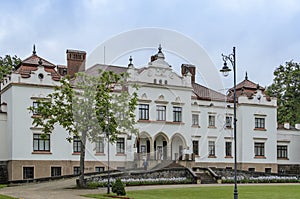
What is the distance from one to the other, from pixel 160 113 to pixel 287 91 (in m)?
20.2

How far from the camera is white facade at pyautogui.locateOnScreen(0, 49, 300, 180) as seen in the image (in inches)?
1577

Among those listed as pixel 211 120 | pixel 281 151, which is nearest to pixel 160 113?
pixel 211 120

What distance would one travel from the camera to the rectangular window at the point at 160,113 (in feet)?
150

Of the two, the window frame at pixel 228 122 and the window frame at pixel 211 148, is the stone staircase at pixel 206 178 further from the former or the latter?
the window frame at pixel 228 122

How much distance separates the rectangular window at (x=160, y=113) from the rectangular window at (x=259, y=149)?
420 inches

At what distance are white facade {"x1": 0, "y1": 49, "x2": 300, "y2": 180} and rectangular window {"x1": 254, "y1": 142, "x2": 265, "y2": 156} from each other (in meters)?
0.02

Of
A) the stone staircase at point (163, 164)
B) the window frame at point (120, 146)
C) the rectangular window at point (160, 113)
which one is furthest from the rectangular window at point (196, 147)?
the window frame at point (120, 146)

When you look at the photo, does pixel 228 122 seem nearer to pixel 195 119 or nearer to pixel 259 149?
pixel 195 119

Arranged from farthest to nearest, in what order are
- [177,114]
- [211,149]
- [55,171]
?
[211,149], [177,114], [55,171]

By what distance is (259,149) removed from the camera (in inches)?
2012

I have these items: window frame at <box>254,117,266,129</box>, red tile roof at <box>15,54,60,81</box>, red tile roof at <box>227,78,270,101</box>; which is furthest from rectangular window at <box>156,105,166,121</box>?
window frame at <box>254,117,266,129</box>

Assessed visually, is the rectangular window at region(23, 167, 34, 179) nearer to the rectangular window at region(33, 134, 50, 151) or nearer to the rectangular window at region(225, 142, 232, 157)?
the rectangular window at region(33, 134, 50, 151)

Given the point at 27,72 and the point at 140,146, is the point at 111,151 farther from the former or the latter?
the point at 27,72

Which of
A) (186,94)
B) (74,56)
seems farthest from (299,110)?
(74,56)
